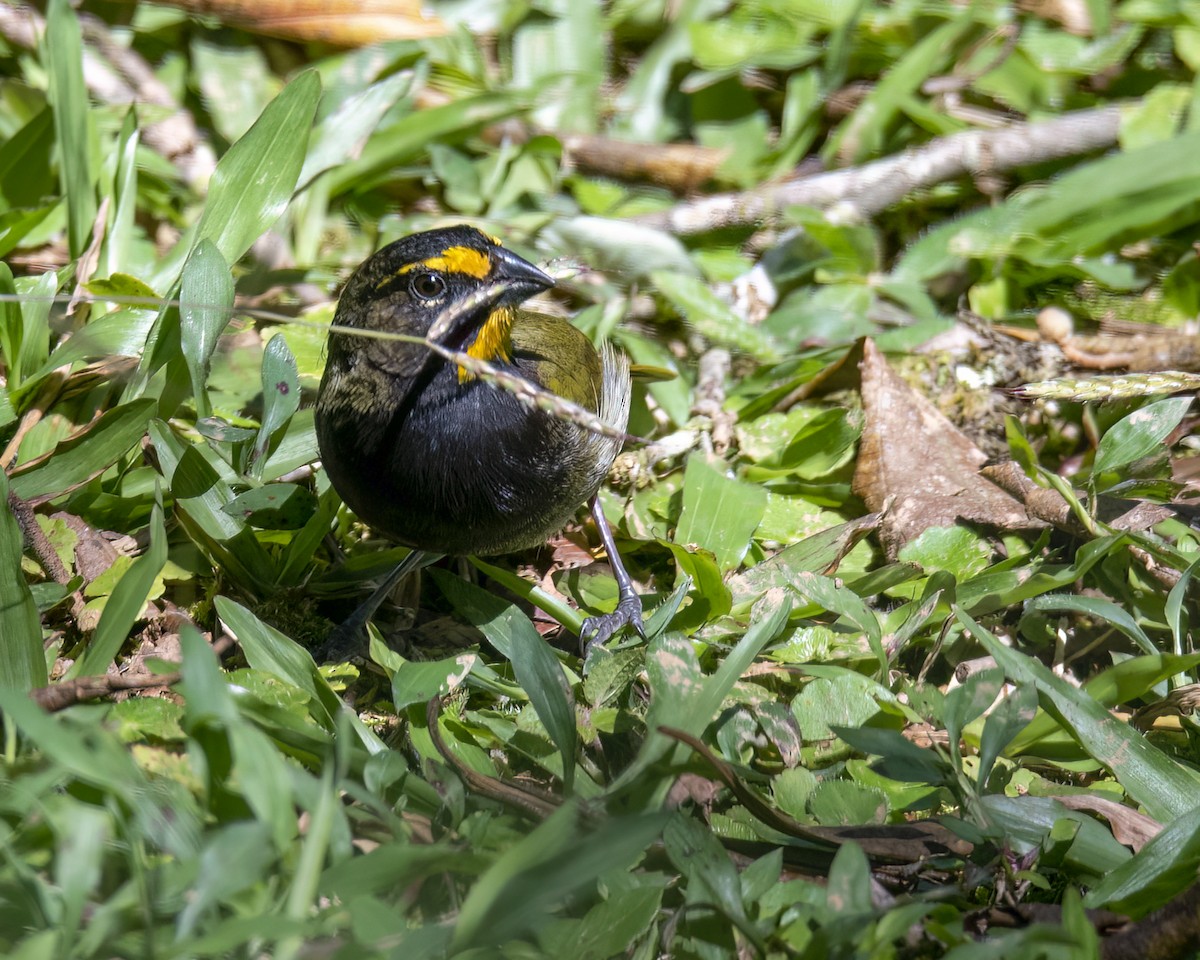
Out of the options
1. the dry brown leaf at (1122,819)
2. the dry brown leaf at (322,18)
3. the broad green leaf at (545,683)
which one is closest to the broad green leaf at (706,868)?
the broad green leaf at (545,683)

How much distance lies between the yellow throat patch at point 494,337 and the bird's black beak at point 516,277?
0.06 meters

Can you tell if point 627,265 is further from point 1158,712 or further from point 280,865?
point 280,865

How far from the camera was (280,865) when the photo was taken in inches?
77.8

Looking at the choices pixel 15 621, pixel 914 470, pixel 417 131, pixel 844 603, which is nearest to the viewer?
pixel 15 621

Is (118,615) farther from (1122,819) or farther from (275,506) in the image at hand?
(1122,819)

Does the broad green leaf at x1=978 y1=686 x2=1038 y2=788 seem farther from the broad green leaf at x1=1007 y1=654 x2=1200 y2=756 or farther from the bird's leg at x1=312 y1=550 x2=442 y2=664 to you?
the bird's leg at x1=312 y1=550 x2=442 y2=664

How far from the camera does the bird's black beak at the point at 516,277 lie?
3.27 m

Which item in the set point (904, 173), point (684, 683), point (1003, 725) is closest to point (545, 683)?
point (684, 683)

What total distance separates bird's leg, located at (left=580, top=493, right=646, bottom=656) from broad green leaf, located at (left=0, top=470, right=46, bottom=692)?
1.33 m

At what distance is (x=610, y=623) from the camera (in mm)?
3475

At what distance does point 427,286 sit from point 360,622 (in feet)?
3.41

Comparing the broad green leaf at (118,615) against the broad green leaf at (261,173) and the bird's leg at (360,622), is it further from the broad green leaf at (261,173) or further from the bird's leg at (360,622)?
the broad green leaf at (261,173)

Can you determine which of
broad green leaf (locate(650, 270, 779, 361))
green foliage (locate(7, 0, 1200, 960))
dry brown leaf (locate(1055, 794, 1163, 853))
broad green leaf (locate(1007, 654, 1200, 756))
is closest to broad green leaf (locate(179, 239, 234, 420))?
green foliage (locate(7, 0, 1200, 960))

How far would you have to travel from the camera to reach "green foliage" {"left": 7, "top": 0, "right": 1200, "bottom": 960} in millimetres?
2094
